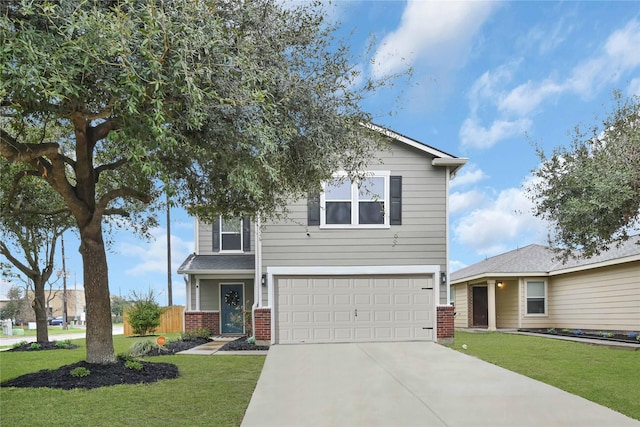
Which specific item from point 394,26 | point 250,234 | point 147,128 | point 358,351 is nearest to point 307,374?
point 358,351

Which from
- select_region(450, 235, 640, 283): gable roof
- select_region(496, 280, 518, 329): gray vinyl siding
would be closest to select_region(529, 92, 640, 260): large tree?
select_region(450, 235, 640, 283): gable roof

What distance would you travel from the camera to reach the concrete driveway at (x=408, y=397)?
5.58 m

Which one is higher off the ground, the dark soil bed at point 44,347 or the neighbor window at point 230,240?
the neighbor window at point 230,240

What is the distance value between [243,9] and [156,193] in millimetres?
4656

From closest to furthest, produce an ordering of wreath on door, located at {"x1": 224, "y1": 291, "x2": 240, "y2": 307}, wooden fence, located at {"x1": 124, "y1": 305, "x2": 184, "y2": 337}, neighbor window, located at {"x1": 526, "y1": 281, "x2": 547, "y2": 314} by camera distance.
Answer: wreath on door, located at {"x1": 224, "y1": 291, "x2": 240, "y2": 307}
neighbor window, located at {"x1": 526, "y1": 281, "x2": 547, "y2": 314}
wooden fence, located at {"x1": 124, "y1": 305, "x2": 184, "y2": 337}

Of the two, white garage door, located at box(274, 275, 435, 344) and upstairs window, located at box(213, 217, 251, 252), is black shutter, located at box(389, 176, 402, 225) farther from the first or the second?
upstairs window, located at box(213, 217, 251, 252)

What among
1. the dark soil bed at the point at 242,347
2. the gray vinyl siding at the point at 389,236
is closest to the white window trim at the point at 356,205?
the gray vinyl siding at the point at 389,236

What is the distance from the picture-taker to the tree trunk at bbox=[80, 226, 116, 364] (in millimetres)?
8641

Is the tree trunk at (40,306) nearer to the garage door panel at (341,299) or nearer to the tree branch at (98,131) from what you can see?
the tree branch at (98,131)

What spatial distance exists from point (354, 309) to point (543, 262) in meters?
11.0

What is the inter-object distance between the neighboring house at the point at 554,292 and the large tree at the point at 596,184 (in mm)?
2909

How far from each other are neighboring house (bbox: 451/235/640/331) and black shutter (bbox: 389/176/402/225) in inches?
173

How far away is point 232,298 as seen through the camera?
18.2m

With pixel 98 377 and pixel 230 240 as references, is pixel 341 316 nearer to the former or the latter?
pixel 230 240
